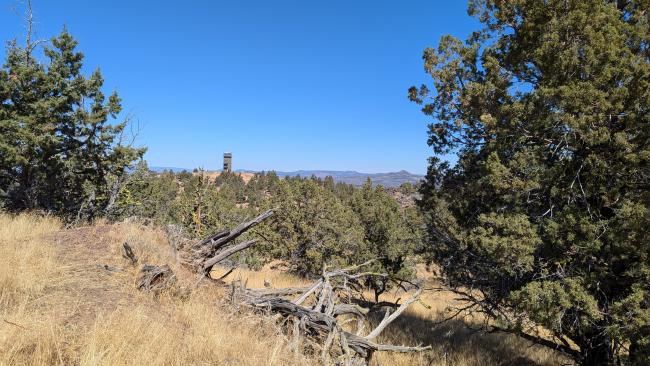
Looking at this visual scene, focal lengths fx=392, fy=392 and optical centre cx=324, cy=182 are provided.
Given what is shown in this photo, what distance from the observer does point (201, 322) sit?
440 centimetres

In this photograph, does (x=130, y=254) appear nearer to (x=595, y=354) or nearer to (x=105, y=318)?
(x=105, y=318)

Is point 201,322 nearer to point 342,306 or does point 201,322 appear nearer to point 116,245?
point 342,306

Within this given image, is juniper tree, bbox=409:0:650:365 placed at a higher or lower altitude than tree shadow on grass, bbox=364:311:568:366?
higher

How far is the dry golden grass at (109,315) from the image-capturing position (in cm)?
314

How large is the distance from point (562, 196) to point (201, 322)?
5.48 m

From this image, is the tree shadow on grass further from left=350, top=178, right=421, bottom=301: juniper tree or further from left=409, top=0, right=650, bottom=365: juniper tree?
left=350, top=178, right=421, bottom=301: juniper tree

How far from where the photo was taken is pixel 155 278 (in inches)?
208

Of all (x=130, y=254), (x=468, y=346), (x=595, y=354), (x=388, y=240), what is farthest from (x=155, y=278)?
(x=388, y=240)

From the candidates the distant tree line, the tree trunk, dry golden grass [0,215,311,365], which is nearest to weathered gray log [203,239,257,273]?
dry golden grass [0,215,311,365]

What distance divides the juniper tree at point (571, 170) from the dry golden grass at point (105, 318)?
3.74m

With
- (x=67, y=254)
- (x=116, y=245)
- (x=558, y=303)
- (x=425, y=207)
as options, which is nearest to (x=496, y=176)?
(x=558, y=303)

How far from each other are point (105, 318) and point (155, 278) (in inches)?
57.5

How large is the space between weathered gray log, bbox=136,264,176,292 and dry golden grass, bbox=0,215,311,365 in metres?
0.14

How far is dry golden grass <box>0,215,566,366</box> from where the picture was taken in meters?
3.14
